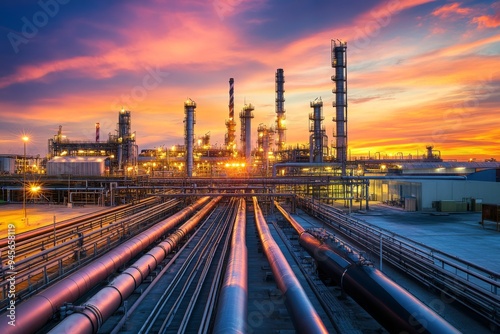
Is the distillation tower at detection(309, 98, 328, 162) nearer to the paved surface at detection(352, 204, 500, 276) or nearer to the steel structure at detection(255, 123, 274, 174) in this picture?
the steel structure at detection(255, 123, 274, 174)

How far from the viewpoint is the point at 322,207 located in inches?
985

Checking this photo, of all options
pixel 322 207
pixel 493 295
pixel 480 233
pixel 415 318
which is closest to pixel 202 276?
pixel 415 318

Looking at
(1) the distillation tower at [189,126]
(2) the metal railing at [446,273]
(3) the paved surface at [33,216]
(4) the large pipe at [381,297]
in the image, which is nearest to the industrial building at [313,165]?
(1) the distillation tower at [189,126]

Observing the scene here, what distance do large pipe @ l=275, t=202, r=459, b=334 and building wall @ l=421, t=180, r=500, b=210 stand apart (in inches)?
881

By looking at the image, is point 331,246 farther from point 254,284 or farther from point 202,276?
point 202,276

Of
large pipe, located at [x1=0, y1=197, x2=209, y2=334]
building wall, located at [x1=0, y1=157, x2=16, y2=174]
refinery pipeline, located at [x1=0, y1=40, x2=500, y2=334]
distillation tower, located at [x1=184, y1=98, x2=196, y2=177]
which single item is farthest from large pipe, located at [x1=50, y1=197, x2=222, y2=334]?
building wall, located at [x1=0, y1=157, x2=16, y2=174]

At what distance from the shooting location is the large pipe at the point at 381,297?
6.14 meters

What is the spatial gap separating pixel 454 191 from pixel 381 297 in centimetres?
2680

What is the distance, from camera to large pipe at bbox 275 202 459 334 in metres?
6.14

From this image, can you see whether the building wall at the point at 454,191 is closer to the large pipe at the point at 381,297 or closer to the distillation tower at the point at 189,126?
the large pipe at the point at 381,297

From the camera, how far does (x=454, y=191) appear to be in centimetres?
2916

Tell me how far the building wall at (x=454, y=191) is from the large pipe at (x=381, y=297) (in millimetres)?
22388

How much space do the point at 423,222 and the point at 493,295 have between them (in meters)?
16.2

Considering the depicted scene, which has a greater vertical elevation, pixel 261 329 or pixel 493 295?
pixel 493 295
